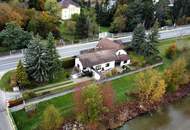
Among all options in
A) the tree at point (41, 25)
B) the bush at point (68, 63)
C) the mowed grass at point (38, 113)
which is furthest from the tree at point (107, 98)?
the tree at point (41, 25)

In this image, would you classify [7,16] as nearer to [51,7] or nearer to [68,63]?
[51,7]

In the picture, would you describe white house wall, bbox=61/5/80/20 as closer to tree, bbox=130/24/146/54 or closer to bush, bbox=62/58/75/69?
tree, bbox=130/24/146/54

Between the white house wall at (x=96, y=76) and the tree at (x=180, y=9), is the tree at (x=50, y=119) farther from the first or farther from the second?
the tree at (x=180, y=9)

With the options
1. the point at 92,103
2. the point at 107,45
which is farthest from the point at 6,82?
the point at 107,45

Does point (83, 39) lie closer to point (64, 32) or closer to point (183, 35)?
point (64, 32)

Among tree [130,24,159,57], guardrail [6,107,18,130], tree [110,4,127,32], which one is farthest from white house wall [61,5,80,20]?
guardrail [6,107,18,130]

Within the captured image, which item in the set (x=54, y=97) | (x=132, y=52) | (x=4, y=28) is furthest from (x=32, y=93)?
(x=132, y=52)
